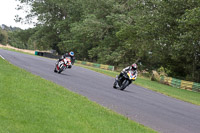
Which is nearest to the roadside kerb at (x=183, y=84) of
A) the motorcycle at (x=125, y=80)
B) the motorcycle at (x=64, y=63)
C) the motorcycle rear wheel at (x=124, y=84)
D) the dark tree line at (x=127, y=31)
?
the dark tree line at (x=127, y=31)

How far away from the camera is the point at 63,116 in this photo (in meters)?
8.04

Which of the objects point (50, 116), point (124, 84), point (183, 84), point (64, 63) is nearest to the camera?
point (50, 116)

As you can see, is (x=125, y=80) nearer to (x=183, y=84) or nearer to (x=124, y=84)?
(x=124, y=84)

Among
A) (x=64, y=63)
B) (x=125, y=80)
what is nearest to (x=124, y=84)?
(x=125, y=80)

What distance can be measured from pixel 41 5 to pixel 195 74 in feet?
138

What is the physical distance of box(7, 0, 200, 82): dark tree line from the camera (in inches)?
1427

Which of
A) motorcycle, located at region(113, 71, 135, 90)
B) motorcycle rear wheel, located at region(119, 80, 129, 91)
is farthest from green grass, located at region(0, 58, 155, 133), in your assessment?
motorcycle rear wheel, located at region(119, 80, 129, 91)

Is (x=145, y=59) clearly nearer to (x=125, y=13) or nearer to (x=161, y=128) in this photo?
(x=125, y=13)

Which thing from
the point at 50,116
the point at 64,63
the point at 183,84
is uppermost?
the point at 64,63

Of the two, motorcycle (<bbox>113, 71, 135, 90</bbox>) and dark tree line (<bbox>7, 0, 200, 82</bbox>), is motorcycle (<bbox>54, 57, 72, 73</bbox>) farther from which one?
dark tree line (<bbox>7, 0, 200, 82</bbox>)

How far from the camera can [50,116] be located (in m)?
7.77

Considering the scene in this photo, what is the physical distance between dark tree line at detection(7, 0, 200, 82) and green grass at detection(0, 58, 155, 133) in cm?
2299

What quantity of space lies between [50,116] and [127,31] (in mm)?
40098

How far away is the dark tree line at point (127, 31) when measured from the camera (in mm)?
36250
